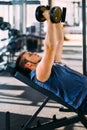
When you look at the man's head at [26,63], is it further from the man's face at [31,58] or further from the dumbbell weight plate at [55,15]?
the dumbbell weight plate at [55,15]

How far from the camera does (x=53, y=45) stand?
A: 2102 millimetres

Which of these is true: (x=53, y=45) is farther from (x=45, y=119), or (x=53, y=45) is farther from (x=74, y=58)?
(x=74, y=58)

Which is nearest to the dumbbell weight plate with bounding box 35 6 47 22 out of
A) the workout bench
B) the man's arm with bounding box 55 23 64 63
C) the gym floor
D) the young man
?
the young man

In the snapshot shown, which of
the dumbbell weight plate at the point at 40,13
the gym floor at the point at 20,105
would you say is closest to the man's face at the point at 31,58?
the dumbbell weight plate at the point at 40,13

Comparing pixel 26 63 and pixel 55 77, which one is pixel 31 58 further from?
→ pixel 55 77

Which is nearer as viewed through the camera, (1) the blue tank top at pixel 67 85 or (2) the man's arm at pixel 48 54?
(2) the man's arm at pixel 48 54

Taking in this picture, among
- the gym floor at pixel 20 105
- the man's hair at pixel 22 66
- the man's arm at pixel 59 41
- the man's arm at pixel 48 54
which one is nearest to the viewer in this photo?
the man's arm at pixel 48 54

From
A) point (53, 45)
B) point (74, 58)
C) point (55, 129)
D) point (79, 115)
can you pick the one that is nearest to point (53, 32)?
point (53, 45)

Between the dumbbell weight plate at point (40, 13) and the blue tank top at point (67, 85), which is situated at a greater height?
the dumbbell weight plate at point (40, 13)

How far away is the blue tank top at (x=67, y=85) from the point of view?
87.0 inches

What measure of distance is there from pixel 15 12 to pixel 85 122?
5486 millimetres

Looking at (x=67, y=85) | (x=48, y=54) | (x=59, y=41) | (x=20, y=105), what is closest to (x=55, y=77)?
(x=67, y=85)

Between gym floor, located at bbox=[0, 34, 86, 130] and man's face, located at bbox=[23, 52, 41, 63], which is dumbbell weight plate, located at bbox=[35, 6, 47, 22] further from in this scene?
gym floor, located at bbox=[0, 34, 86, 130]

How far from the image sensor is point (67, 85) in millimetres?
2240
